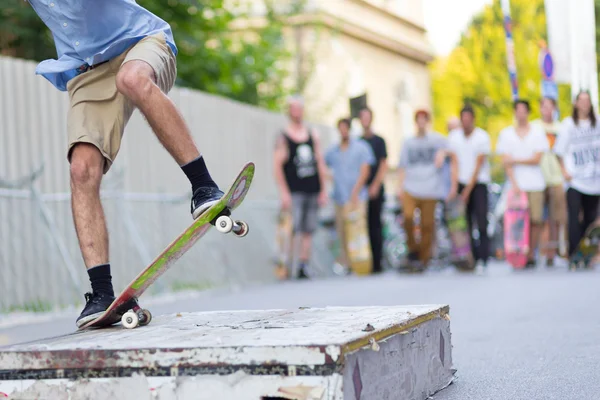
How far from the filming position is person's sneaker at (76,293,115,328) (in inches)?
190

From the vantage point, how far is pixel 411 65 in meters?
41.8

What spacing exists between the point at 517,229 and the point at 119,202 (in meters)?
5.59

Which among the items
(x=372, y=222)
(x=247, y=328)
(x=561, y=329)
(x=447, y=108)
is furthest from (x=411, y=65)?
(x=247, y=328)

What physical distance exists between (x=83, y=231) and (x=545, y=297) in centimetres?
569

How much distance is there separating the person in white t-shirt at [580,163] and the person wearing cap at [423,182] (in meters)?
1.71

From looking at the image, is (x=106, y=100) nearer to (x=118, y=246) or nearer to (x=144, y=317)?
(x=144, y=317)

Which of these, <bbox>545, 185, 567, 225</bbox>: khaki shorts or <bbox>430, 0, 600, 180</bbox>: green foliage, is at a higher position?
<bbox>430, 0, 600, 180</bbox>: green foliage

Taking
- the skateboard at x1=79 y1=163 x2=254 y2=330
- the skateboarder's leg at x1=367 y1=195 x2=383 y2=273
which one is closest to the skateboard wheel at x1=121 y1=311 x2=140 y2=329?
the skateboard at x1=79 y1=163 x2=254 y2=330

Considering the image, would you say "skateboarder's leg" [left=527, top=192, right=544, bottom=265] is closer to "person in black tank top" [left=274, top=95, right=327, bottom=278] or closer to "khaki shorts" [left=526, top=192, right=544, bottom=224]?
"khaki shorts" [left=526, top=192, right=544, bottom=224]

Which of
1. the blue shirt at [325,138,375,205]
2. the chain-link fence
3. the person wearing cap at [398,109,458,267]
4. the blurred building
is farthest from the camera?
the blurred building

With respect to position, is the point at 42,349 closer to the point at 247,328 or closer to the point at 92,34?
the point at 247,328

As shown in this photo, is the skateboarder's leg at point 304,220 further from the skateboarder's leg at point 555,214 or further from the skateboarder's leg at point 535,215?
the skateboarder's leg at point 555,214

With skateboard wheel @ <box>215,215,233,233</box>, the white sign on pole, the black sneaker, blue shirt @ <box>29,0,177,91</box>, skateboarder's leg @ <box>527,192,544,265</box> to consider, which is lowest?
the black sneaker

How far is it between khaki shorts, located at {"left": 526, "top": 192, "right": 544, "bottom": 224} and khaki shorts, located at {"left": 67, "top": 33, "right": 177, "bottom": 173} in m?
10.7
